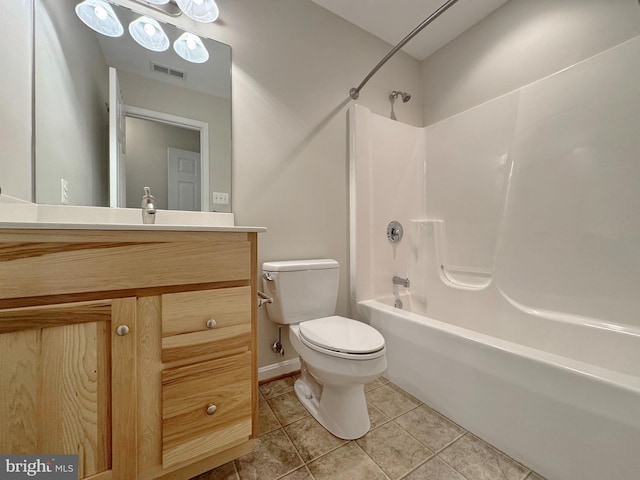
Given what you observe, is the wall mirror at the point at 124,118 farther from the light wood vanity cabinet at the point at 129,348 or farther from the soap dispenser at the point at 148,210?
the light wood vanity cabinet at the point at 129,348

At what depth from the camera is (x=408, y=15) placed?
5.59 feet

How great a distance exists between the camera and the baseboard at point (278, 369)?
1.48m

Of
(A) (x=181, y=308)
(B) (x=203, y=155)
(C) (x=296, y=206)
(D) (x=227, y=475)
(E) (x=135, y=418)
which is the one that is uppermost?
(B) (x=203, y=155)

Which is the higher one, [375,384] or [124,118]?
[124,118]

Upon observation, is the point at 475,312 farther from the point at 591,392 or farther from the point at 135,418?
the point at 135,418

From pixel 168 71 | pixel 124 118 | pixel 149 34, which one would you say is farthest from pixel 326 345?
pixel 149 34

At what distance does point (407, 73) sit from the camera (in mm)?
2072

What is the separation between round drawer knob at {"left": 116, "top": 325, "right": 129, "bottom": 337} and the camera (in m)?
0.69

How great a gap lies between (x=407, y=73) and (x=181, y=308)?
2344mm

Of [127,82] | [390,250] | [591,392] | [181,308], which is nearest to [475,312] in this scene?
[390,250]

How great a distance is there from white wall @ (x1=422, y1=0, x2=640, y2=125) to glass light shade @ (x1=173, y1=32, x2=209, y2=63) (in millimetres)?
1730

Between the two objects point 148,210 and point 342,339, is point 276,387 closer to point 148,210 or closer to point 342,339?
point 342,339

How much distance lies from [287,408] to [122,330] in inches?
36.2

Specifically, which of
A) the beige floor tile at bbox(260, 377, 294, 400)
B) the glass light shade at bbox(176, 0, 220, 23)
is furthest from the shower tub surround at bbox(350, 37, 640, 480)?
the glass light shade at bbox(176, 0, 220, 23)
